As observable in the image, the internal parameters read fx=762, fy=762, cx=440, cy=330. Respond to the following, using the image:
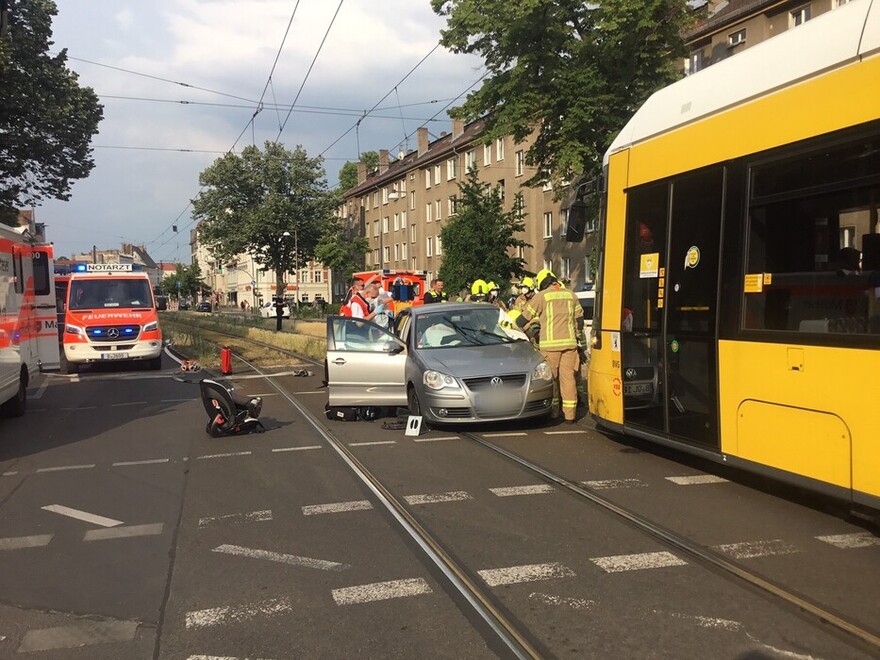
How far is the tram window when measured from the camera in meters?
4.93

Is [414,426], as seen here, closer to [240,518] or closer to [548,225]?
[240,518]

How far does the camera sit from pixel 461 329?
10.7 meters

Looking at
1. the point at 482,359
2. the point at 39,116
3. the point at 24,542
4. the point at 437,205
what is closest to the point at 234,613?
the point at 24,542

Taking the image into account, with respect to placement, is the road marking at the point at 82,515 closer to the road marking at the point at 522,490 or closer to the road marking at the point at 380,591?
the road marking at the point at 380,591

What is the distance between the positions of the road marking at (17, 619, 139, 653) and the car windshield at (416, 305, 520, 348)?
6.65 m

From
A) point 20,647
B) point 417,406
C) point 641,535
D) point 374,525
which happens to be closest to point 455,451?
point 417,406

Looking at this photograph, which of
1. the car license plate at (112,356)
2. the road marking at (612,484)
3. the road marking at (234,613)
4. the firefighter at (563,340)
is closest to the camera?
the road marking at (234,613)

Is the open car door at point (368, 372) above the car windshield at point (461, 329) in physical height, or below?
below

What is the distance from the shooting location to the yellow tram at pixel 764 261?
16.3ft

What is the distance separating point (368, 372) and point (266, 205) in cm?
6148

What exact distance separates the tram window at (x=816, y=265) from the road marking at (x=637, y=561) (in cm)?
188

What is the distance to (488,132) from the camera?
21.0 m

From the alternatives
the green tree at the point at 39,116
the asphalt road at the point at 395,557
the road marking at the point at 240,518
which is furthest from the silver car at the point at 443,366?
the green tree at the point at 39,116

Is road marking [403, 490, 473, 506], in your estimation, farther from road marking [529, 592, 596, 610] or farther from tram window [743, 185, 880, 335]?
tram window [743, 185, 880, 335]
